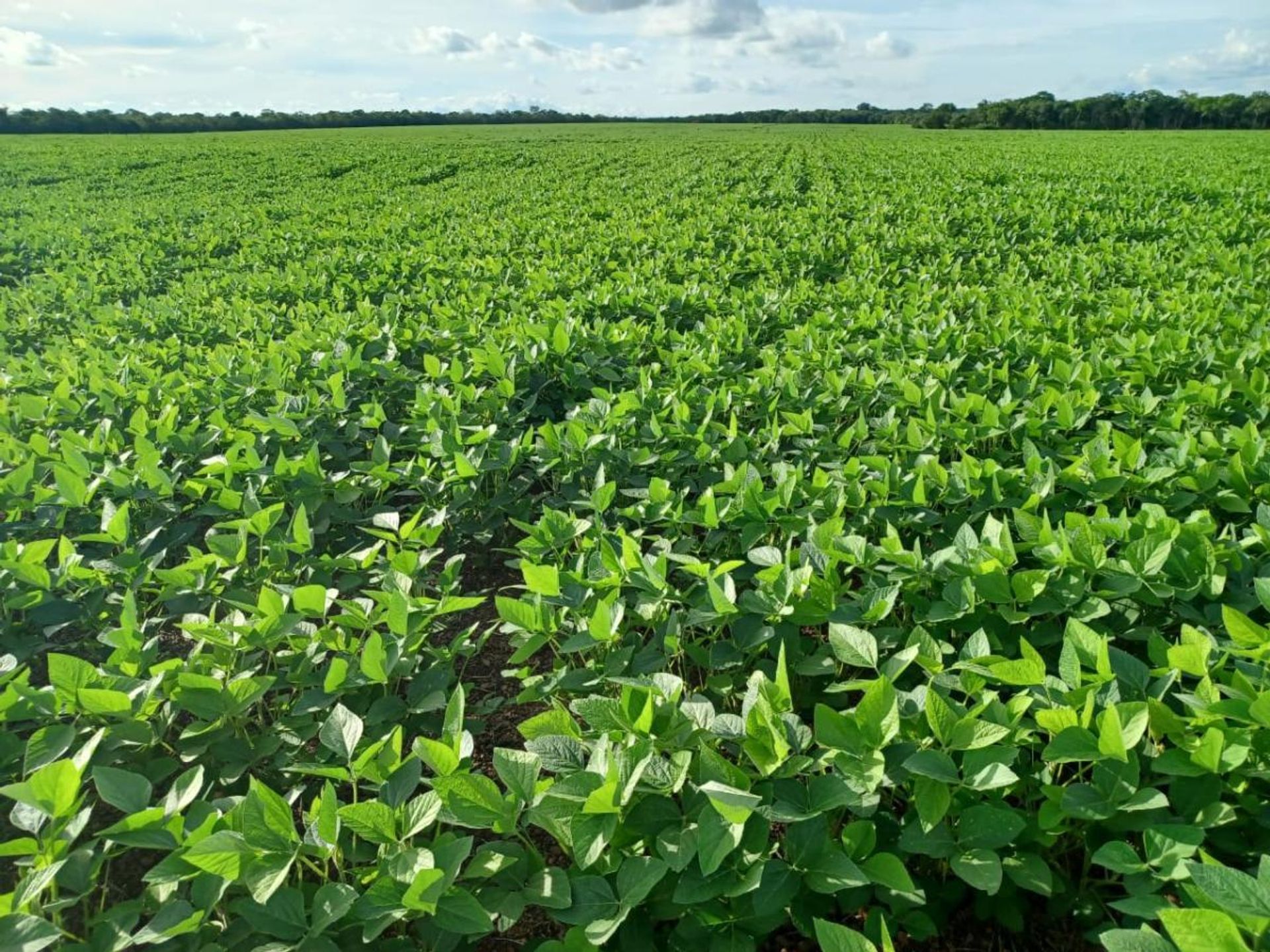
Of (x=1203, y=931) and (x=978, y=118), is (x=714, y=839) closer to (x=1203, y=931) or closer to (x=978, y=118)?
(x=1203, y=931)

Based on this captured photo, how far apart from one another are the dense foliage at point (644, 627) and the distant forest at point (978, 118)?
222 ft

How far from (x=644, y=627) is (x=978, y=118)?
74853 mm

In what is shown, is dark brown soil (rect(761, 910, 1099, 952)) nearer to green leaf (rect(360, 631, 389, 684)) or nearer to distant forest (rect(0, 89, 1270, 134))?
green leaf (rect(360, 631, 389, 684))

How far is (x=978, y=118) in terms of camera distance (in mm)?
64438

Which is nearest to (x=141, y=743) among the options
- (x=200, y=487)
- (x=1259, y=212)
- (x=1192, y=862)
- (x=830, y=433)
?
(x=200, y=487)

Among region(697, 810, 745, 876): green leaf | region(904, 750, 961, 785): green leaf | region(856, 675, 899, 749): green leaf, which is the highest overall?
region(856, 675, 899, 749): green leaf

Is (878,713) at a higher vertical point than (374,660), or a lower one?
higher

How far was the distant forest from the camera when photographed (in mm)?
57469

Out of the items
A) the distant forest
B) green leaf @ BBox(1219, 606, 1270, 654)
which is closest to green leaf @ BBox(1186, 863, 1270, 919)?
green leaf @ BBox(1219, 606, 1270, 654)

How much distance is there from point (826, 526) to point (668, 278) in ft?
22.1

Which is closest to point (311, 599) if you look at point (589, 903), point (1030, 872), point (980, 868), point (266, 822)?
point (266, 822)

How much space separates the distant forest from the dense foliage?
67569 mm

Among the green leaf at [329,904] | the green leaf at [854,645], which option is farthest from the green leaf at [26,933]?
the green leaf at [854,645]

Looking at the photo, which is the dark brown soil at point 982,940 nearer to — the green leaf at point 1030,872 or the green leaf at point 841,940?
the green leaf at point 1030,872
